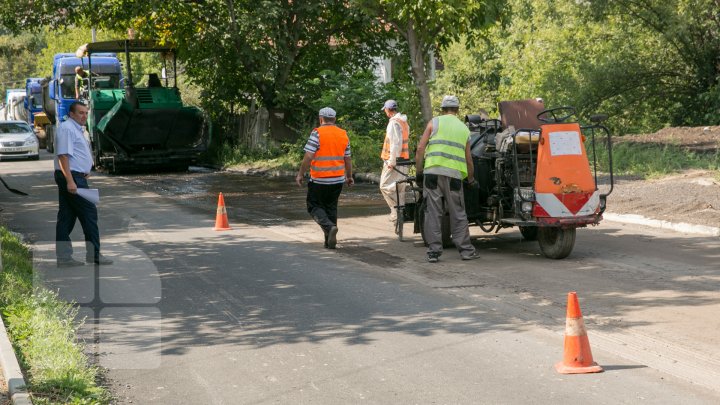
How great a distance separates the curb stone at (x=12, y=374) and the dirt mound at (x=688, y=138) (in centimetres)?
1759

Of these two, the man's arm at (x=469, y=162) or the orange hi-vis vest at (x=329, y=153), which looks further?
the orange hi-vis vest at (x=329, y=153)

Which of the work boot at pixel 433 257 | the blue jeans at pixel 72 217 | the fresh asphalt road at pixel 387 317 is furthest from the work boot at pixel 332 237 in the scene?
the blue jeans at pixel 72 217

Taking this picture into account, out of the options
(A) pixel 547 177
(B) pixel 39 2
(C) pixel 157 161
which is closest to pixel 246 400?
(A) pixel 547 177

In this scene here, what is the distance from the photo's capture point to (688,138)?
2450cm

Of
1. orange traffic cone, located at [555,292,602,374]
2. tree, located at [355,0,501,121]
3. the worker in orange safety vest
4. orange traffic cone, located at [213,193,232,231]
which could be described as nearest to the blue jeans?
the worker in orange safety vest

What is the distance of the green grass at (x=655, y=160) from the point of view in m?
18.7

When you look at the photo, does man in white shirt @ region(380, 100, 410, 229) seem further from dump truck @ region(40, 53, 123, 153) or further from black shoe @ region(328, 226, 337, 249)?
dump truck @ region(40, 53, 123, 153)

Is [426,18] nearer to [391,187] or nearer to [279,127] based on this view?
[391,187]

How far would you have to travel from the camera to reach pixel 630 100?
30.2 m

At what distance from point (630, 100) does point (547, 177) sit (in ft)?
66.2

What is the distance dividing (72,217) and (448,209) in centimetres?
431

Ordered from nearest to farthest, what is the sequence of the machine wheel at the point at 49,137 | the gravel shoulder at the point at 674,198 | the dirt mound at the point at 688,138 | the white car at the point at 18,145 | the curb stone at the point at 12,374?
1. the curb stone at the point at 12,374
2. the gravel shoulder at the point at 674,198
3. the dirt mound at the point at 688,138
4. the white car at the point at 18,145
5. the machine wheel at the point at 49,137

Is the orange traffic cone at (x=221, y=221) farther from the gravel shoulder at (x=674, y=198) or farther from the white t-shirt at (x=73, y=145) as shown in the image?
the gravel shoulder at (x=674, y=198)

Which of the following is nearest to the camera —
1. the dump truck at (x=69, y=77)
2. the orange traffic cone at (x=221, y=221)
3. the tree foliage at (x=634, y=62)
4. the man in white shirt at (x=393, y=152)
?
the man in white shirt at (x=393, y=152)
